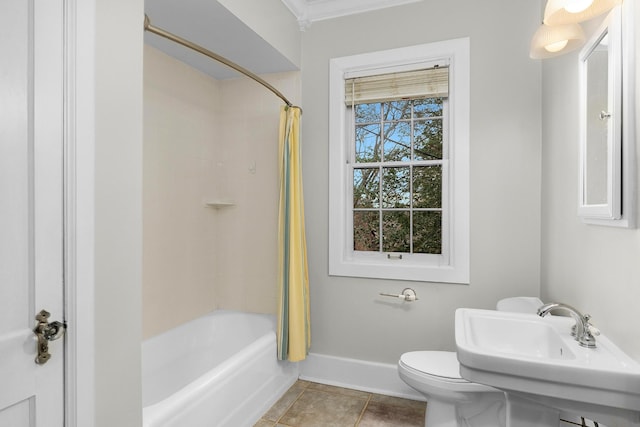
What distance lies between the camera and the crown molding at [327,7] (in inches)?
97.4

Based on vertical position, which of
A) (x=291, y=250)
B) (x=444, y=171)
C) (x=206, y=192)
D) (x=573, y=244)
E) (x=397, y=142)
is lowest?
(x=291, y=250)

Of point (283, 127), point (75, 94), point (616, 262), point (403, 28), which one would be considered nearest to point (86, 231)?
point (75, 94)

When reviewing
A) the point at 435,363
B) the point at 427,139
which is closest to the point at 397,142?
the point at 427,139

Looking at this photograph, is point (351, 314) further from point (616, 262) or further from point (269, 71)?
point (269, 71)

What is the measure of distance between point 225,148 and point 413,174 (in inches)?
A: 59.0

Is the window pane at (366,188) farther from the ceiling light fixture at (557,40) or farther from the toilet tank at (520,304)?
the ceiling light fixture at (557,40)

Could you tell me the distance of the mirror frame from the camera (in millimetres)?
1119

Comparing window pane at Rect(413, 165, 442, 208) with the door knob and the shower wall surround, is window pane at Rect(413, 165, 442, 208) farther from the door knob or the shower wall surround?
the door knob

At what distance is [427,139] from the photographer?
8.07 feet

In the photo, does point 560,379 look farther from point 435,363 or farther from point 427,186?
point 427,186

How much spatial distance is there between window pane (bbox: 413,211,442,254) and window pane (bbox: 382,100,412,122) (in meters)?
0.67

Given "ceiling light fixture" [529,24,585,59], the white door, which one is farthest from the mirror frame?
the white door

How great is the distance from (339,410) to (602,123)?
1997 millimetres

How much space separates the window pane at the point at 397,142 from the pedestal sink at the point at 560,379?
→ 135 cm
